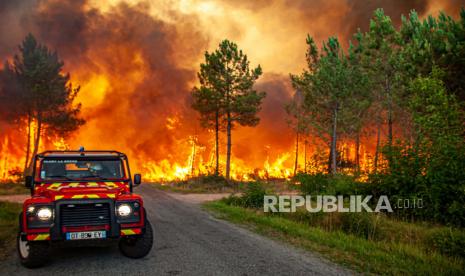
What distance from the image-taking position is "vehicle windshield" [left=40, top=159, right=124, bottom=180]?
846cm

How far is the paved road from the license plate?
0.63 meters

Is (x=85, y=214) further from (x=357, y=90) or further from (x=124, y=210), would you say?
(x=357, y=90)

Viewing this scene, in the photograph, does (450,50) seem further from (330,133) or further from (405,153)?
(330,133)

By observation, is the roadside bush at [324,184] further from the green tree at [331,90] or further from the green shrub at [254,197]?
the green tree at [331,90]

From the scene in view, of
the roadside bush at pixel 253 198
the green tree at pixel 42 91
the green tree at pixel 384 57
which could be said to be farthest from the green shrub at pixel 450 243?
the green tree at pixel 42 91

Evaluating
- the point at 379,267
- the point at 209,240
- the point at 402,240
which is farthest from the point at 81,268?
the point at 402,240

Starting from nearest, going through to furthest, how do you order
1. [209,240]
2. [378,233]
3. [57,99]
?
[209,240]
[378,233]
[57,99]

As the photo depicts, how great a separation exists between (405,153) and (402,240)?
542 centimetres

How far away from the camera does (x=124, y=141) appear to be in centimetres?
5741

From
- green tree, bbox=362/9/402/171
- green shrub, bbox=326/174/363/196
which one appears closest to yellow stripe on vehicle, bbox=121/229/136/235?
green shrub, bbox=326/174/363/196

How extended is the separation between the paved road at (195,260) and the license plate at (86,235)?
24.9 inches

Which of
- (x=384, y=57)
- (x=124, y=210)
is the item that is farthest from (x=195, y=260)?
(x=384, y=57)

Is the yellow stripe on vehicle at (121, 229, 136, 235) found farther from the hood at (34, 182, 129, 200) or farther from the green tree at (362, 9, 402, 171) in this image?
the green tree at (362, 9, 402, 171)

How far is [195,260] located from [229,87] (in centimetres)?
3299
